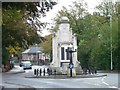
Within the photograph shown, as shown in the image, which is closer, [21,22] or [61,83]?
[61,83]

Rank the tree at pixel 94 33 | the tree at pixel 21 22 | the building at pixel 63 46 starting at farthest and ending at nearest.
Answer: the tree at pixel 94 33, the building at pixel 63 46, the tree at pixel 21 22

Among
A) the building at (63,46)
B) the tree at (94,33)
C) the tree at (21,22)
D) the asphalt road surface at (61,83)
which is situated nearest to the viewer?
the tree at (21,22)

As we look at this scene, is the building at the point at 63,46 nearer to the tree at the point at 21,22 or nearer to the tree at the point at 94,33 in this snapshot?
the tree at the point at 21,22

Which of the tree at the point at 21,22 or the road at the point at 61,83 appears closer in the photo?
the tree at the point at 21,22

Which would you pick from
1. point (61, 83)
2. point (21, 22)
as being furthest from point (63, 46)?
point (61, 83)

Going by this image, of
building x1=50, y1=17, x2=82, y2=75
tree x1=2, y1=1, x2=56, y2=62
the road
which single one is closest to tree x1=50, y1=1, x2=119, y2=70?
building x1=50, y1=17, x2=82, y2=75

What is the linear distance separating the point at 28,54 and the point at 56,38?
14170 centimetres

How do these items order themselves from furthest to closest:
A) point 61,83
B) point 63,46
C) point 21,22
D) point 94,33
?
point 94,33 → point 63,46 → point 21,22 → point 61,83

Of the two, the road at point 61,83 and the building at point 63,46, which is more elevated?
the building at point 63,46

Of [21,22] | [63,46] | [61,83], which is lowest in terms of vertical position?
[61,83]

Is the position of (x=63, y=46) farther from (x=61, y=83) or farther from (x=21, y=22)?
(x=61, y=83)

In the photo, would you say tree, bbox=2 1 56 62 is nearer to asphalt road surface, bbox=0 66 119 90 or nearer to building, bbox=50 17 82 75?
asphalt road surface, bbox=0 66 119 90

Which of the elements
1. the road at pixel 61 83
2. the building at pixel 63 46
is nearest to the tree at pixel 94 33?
the building at pixel 63 46

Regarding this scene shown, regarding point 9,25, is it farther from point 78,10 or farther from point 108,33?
point 78,10
